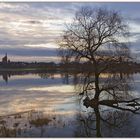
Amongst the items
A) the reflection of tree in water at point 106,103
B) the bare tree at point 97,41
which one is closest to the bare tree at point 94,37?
the bare tree at point 97,41

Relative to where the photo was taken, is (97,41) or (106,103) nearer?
(106,103)

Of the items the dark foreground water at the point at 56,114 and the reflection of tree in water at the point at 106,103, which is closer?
the dark foreground water at the point at 56,114

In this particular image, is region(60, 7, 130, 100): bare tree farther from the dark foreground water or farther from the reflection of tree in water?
the dark foreground water

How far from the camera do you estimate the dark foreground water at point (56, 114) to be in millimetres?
6547

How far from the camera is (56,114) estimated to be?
698 cm

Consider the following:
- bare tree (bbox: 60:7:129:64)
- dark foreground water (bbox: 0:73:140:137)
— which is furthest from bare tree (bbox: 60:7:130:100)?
dark foreground water (bbox: 0:73:140:137)

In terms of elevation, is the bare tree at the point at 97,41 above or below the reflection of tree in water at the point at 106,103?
above

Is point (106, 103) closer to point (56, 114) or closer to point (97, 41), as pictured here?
point (56, 114)

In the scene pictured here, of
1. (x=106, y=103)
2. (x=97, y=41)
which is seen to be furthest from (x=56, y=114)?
(x=97, y=41)

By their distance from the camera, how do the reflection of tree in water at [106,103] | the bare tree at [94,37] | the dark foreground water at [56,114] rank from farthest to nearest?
1. the reflection of tree in water at [106,103]
2. the bare tree at [94,37]
3. the dark foreground water at [56,114]

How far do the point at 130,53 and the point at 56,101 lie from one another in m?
1.43

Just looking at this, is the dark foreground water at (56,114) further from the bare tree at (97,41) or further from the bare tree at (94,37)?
the bare tree at (94,37)

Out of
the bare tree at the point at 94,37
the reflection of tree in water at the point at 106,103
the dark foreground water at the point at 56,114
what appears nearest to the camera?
the dark foreground water at the point at 56,114

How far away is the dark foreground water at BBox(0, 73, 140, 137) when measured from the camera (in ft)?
21.5
